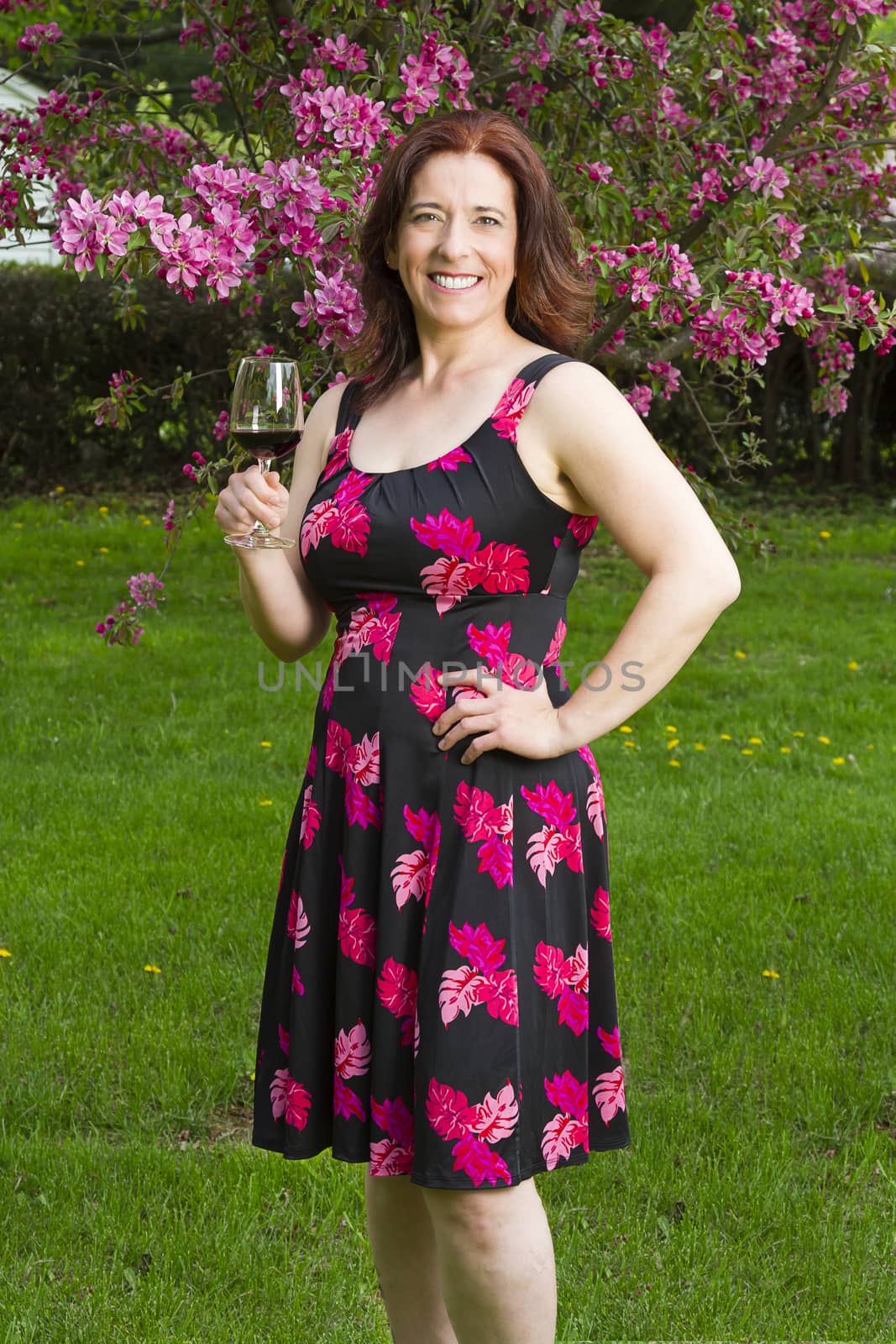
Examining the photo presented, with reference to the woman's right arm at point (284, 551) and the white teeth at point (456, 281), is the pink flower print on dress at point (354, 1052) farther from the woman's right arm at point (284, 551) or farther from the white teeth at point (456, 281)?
the white teeth at point (456, 281)

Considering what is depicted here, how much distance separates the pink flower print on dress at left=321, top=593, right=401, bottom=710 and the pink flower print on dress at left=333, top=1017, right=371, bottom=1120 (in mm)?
514

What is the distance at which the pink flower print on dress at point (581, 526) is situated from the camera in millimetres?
2205

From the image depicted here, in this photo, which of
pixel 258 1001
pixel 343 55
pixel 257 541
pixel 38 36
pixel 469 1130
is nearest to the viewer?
pixel 469 1130

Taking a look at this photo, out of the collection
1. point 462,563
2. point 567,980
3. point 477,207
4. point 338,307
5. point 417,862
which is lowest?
point 567,980

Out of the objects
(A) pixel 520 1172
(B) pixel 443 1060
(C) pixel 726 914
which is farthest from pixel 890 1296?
(C) pixel 726 914

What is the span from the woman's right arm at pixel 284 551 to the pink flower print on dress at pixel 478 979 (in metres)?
0.63

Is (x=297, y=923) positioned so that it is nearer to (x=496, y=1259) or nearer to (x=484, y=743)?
(x=484, y=743)

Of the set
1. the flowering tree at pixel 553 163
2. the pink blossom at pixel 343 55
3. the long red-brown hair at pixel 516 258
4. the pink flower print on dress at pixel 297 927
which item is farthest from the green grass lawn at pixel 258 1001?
the pink blossom at pixel 343 55

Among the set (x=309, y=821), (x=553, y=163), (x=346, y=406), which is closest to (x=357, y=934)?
(x=309, y=821)

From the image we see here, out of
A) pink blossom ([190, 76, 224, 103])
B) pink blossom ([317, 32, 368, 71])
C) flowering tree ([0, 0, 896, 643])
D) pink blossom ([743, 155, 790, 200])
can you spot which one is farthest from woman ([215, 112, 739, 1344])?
pink blossom ([190, 76, 224, 103])

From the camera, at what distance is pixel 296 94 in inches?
141

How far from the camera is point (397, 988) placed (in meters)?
2.12

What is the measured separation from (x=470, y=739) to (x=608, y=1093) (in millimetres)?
652

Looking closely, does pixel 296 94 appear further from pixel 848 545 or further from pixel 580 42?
pixel 848 545
